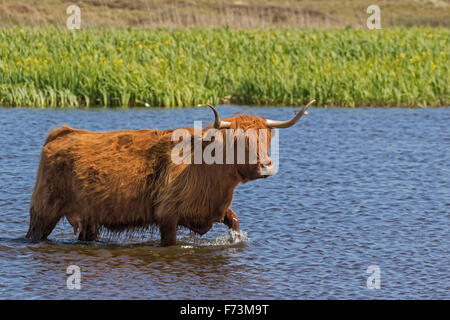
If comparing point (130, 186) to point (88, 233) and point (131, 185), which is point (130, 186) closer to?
point (131, 185)

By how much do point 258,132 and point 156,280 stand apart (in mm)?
1666

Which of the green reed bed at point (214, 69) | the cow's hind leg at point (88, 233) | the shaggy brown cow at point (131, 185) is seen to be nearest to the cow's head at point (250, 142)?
the shaggy brown cow at point (131, 185)

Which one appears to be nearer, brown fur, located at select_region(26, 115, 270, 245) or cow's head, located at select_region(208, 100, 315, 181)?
cow's head, located at select_region(208, 100, 315, 181)

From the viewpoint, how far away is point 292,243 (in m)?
8.88

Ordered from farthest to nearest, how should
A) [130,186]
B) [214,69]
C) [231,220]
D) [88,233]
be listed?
[214,69], [88,233], [231,220], [130,186]

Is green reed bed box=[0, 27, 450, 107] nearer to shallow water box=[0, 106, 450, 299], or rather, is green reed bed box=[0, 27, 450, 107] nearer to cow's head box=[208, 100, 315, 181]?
shallow water box=[0, 106, 450, 299]

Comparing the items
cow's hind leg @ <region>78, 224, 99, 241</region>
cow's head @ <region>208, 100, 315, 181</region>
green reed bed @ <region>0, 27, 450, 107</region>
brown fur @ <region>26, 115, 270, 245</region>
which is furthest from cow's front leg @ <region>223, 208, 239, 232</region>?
green reed bed @ <region>0, 27, 450, 107</region>

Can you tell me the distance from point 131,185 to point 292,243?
177cm

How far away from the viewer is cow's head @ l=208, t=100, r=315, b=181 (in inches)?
314

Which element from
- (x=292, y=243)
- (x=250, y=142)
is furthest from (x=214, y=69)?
(x=250, y=142)

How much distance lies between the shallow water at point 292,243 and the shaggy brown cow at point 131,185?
335 mm

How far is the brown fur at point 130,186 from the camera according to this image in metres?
8.38

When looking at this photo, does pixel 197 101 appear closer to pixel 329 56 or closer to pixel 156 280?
pixel 329 56
